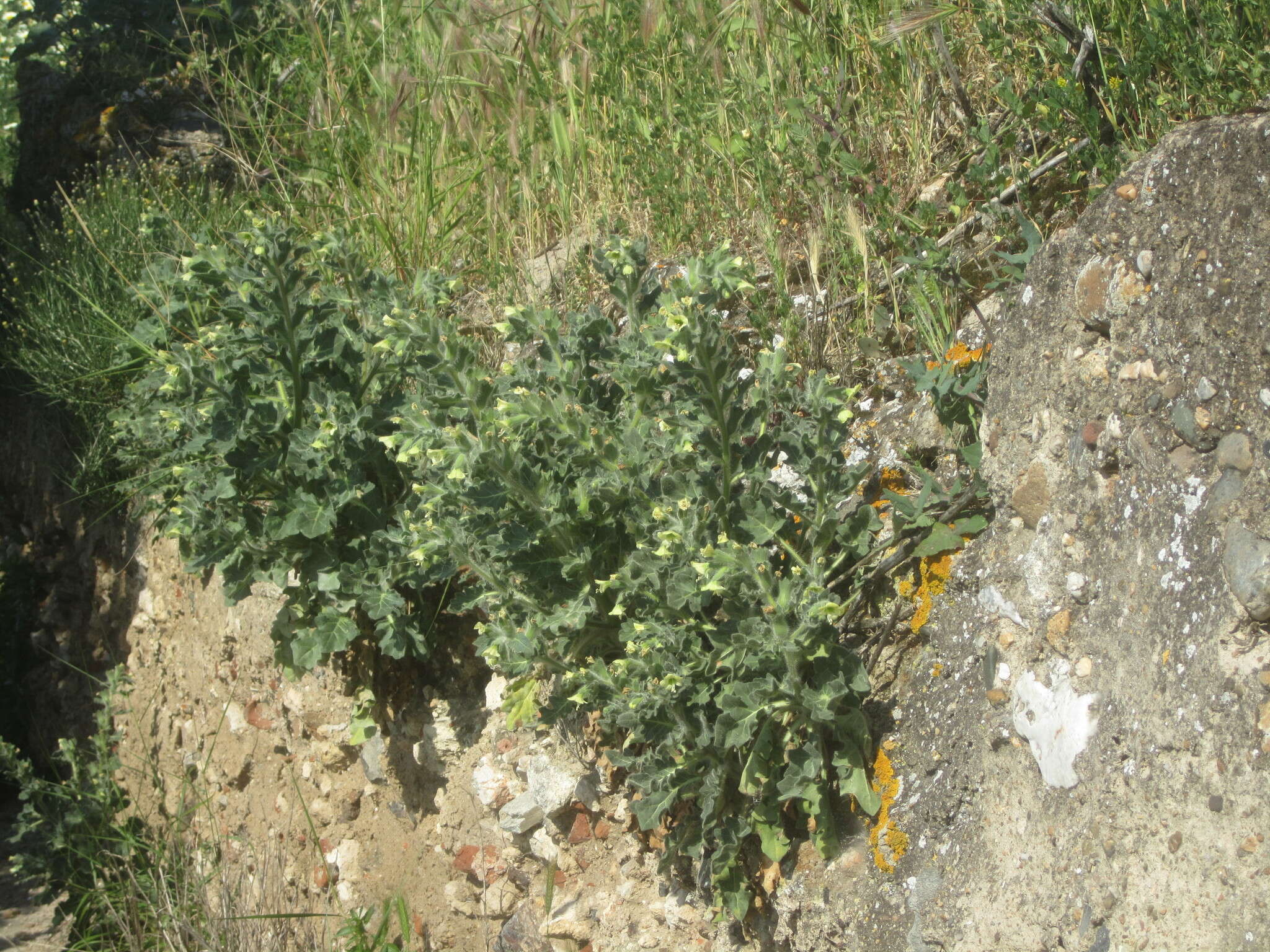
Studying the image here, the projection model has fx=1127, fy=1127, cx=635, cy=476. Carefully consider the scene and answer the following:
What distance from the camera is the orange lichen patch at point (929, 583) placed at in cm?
242

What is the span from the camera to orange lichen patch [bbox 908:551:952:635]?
2420 mm

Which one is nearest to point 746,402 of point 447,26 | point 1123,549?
point 1123,549

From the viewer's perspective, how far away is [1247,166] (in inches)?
78.3

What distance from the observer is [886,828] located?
2.24 m

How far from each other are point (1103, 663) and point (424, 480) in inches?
70.7

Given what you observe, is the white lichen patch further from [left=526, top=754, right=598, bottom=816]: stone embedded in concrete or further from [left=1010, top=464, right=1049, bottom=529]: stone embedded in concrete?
[left=526, top=754, right=598, bottom=816]: stone embedded in concrete

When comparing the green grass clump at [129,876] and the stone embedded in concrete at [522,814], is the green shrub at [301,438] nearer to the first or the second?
the stone embedded in concrete at [522,814]

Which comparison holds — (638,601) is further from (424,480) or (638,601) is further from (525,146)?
(525,146)

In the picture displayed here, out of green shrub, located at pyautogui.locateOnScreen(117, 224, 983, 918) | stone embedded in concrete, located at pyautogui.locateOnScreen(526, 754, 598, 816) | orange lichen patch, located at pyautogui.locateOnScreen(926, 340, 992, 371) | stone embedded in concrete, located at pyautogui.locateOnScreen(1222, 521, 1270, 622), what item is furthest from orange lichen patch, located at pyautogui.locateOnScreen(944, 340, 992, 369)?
stone embedded in concrete, located at pyautogui.locateOnScreen(526, 754, 598, 816)

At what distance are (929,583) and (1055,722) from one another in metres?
0.48

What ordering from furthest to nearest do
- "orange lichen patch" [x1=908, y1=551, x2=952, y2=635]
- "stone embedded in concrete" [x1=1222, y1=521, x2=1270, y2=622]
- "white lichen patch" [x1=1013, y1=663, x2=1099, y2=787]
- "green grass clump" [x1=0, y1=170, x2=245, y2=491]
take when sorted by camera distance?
"green grass clump" [x1=0, y1=170, x2=245, y2=491] → "orange lichen patch" [x1=908, y1=551, x2=952, y2=635] → "white lichen patch" [x1=1013, y1=663, x2=1099, y2=787] → "stone embedded in concrete" [x1=1222, y1=521, x2=1270, y2=622]

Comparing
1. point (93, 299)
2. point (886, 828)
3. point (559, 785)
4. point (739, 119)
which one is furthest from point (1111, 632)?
point (93, 299)

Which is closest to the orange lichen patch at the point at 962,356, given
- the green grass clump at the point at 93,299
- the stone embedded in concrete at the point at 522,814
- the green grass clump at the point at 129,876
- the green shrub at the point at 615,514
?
the green shrub at the point at 615,514

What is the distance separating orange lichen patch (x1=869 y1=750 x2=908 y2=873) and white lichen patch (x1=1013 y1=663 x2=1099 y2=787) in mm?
305
